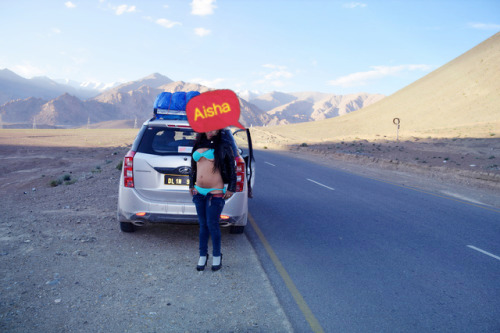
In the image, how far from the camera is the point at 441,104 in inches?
2640

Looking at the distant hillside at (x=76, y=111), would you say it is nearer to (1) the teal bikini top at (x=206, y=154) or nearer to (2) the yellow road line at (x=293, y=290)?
(2) the yellow road line at (x=293, y=290)

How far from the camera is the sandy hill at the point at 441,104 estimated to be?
55500mm

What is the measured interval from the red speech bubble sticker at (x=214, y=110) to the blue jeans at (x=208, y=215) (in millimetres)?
1121

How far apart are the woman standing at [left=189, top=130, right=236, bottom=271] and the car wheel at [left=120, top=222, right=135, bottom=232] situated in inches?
74.1

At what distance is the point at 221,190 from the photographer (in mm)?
4824

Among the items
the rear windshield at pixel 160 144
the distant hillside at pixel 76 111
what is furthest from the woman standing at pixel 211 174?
the distant hillside at pixel 76 111

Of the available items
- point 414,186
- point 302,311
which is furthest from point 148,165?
point 414,186

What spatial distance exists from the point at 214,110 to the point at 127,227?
3.24 metres

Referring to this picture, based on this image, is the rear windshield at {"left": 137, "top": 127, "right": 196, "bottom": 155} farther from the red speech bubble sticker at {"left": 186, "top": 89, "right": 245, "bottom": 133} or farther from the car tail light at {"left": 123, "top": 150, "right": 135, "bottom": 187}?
the red speech bubble sticker at {"left": 186, "top": 89, "right": 245, "bottom": 133}

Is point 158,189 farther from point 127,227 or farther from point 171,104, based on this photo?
point 171,104

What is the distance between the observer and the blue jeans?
15.8 feet

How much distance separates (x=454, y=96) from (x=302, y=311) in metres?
73.4

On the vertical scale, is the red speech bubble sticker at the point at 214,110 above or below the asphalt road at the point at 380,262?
above

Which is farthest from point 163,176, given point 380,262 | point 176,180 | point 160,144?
point 380,262
